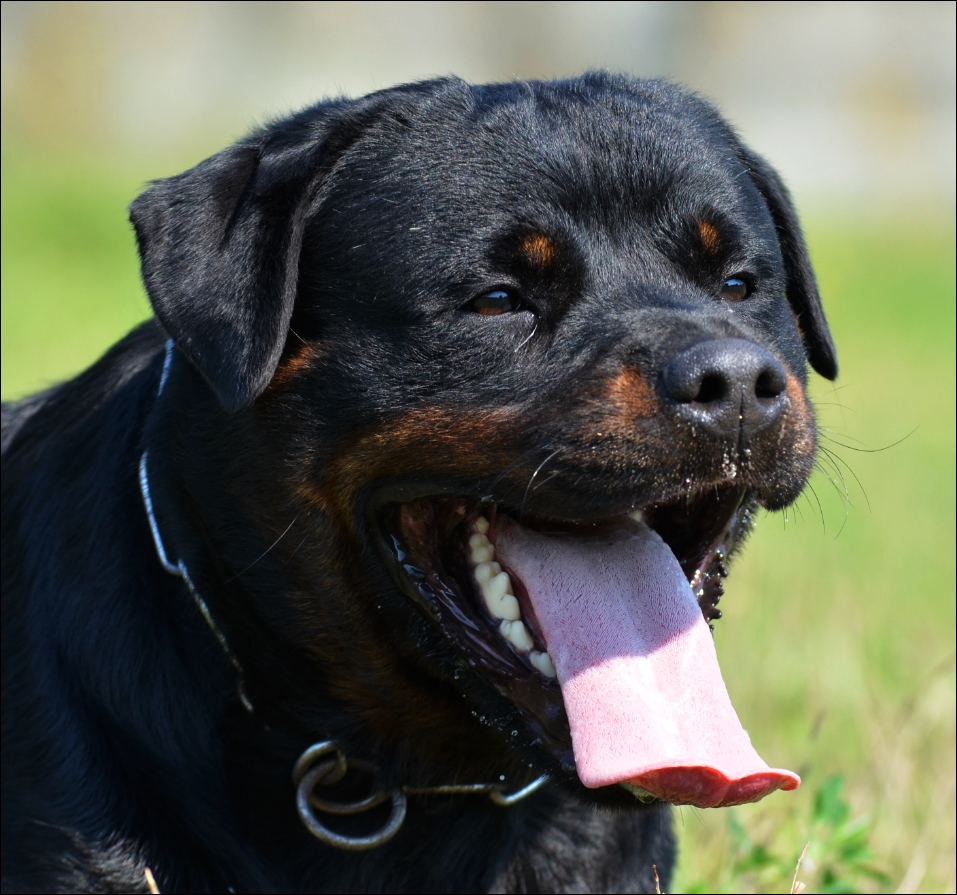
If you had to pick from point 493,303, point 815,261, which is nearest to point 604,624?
point 493,303

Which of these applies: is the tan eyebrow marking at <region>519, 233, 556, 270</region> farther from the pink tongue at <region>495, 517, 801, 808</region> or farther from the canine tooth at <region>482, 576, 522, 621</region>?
the canine tooth at <region>482, 576, 522, 621</region>

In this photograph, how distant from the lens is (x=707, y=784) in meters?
2.50

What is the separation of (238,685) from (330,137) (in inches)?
46.0

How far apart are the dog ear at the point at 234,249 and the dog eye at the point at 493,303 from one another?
365 millimetres

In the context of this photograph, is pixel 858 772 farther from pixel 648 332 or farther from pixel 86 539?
pixel 86 539

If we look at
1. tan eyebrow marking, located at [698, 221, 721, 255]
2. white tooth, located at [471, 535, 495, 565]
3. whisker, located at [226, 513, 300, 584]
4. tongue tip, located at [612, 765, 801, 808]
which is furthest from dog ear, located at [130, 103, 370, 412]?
tongue tip, located at [612, 765, 801, 808]

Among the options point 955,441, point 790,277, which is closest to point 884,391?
point 955,441

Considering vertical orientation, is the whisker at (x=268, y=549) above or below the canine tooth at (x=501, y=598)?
above

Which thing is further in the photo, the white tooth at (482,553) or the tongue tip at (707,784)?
the white tooth at (482,553)

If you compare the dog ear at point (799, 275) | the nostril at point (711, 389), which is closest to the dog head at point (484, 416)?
the nostril at point (711, 389)

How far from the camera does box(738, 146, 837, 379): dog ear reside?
3.33 metres

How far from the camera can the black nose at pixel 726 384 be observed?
2436mm

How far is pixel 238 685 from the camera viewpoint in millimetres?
2900

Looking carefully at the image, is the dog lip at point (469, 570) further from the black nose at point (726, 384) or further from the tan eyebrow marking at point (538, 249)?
the tan eyebrow marking at point (538, 249)
